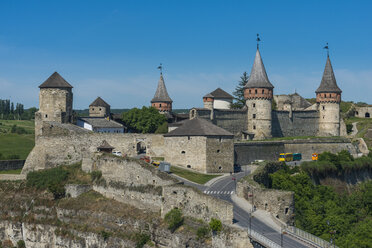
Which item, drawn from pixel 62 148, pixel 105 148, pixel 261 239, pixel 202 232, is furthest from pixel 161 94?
pixel 261 239

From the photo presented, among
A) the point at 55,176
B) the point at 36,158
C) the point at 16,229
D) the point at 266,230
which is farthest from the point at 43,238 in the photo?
the point at 266,230

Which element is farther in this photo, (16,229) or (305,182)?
(305,182)

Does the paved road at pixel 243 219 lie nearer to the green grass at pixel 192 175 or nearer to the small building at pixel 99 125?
the green grass at pixel 192 175

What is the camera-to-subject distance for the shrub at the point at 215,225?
3981cm

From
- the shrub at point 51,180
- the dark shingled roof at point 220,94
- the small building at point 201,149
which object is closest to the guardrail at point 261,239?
the small building at point 201,149

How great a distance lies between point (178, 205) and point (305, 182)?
69.1 ft

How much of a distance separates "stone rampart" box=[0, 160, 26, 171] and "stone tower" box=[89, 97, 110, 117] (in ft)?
54.2

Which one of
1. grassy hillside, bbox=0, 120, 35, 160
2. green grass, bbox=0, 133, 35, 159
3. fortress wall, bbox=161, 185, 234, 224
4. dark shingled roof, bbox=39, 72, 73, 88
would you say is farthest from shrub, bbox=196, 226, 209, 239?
green grass, bbox=0, 133, 35, 159

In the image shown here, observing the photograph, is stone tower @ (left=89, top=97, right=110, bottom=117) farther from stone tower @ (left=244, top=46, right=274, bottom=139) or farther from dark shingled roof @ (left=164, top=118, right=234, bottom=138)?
dark shingled roof @ (left=164, top=118, right=234, bottom=138)

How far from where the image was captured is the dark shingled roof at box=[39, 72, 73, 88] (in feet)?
230

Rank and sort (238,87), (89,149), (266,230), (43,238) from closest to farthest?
1. (266,230)
2. (43,238)
3. (89,149)
4. (238,87)

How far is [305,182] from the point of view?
6184 centimetres

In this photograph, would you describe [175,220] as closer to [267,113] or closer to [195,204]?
[195,204]

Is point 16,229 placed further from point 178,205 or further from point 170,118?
point 170,118
